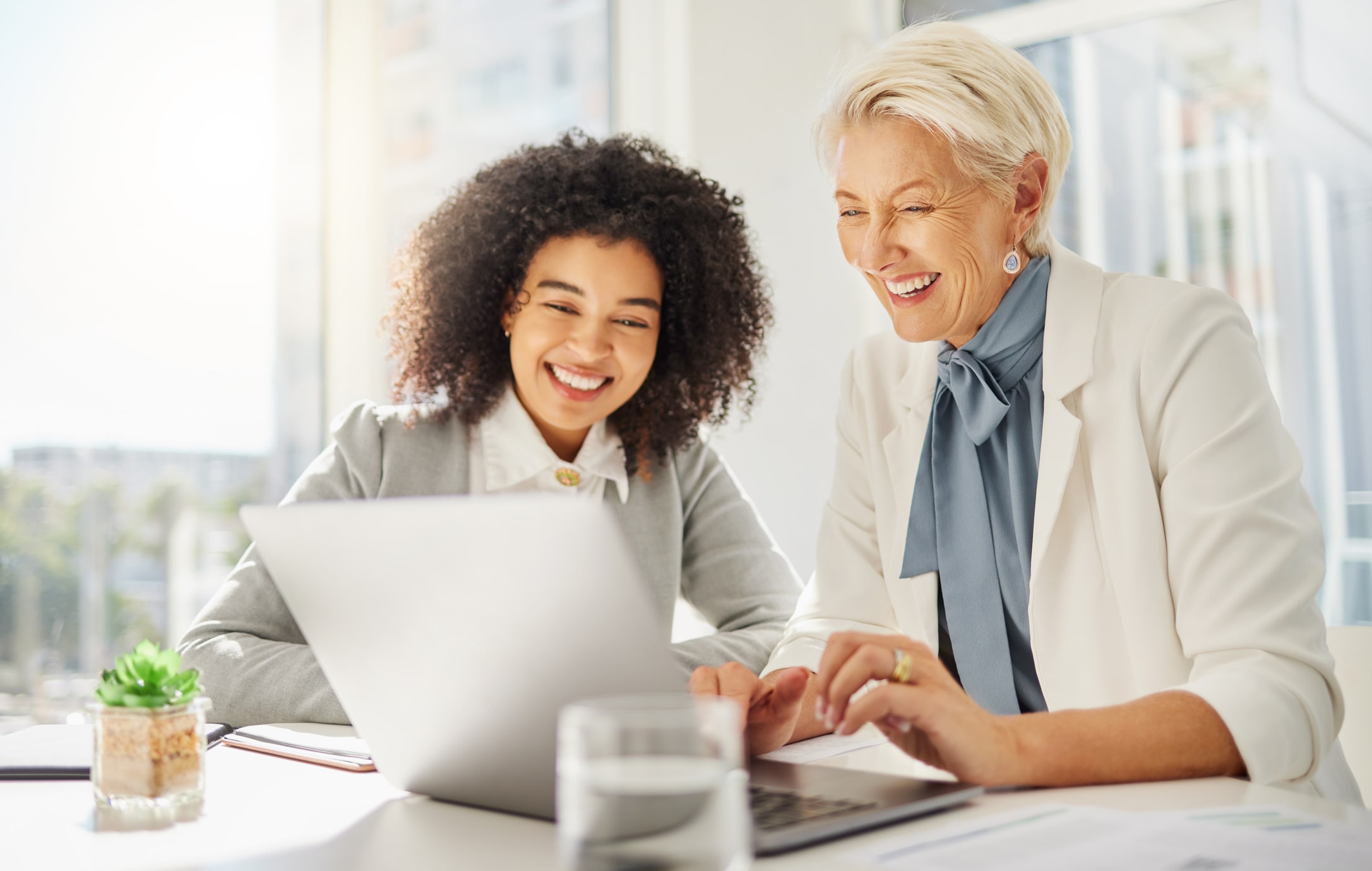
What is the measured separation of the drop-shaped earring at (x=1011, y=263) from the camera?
59.4 inches

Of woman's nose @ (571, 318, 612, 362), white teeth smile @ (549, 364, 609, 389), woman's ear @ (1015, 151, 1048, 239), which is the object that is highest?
woman's ear @ (1015, 151, 1048, 239)

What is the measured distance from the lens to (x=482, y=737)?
0.79 meters

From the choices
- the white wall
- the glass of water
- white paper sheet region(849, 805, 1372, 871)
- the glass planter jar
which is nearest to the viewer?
the glass of water

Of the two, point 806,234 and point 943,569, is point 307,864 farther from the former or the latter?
point 806,234

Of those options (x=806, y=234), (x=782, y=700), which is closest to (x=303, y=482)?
(x=782, y=700)

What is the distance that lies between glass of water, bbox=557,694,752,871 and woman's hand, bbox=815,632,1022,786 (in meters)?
0.37

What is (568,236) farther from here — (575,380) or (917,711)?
(917,711)

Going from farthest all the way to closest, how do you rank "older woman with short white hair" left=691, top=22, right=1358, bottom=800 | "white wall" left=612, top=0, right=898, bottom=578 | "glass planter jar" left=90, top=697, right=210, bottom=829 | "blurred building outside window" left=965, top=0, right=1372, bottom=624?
1. "white wall" left=612, top=0, right=898, bottom=578
2. "blurred building outside window" left=965, top=0, right=1372, bottom=624
3. "older woman with short white hair" left=691, top=22, right=1358, bottom=800
4. "glass planter jar" left=90, top=697, right=210, bottom=829

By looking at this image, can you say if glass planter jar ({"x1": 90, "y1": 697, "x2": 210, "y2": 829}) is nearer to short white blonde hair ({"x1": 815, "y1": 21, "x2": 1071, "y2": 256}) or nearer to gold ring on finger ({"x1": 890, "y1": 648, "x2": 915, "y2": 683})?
gold ring on finger ({"x1": 890, "y1": 648, "x2": 915, "y2": 683})

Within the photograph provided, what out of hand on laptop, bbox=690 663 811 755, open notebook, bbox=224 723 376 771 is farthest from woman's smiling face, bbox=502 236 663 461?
hand on laptop, bbox=690 663 811 755

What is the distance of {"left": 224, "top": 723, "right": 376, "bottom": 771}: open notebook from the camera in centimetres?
104

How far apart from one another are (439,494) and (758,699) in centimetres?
81

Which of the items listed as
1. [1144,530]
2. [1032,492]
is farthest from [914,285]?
[1144,530]

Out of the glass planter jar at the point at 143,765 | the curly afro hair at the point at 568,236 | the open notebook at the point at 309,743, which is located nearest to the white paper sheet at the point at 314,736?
the open notebook at the point at 309,743
